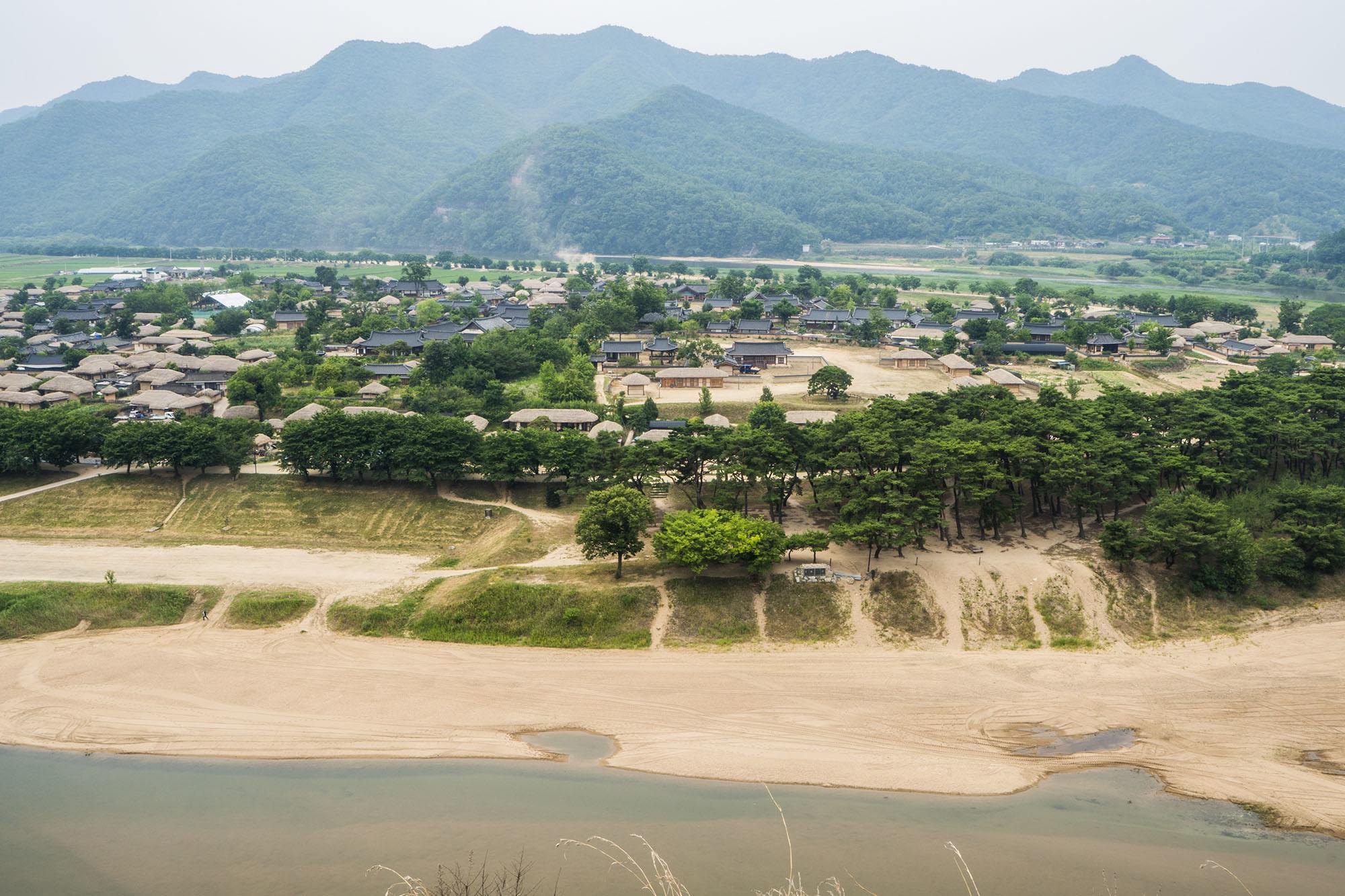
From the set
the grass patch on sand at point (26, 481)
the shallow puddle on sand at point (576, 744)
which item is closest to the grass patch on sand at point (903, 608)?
the shallow puddle on sand at point (576, 744)

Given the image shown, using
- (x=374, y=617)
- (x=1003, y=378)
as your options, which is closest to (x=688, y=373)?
(x=1003, y=378)

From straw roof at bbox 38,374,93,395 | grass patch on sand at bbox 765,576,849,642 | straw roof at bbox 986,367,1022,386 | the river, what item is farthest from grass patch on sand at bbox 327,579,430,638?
straw roof at bbox 986,367,1022,386

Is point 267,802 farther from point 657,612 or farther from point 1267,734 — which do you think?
point 1267,734

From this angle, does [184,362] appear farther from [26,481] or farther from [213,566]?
[213,566]

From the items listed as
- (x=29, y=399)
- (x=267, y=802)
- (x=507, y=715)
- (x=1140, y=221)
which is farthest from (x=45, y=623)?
(x=1140, y=221)

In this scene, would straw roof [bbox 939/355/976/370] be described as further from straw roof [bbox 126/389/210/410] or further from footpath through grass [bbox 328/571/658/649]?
straw roof [bbox 126/389/210/410]

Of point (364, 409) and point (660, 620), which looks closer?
point (660, 620)

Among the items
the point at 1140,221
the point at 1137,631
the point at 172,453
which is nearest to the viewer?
the point at 1137,631
